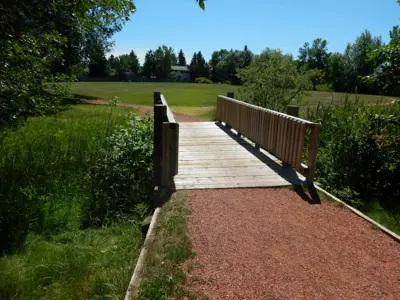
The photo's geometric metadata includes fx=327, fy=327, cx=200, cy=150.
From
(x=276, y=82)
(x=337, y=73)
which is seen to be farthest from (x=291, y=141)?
(x=337, y=73)

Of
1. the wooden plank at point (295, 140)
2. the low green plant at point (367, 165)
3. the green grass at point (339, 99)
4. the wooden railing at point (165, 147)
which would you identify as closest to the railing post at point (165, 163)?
the wooden railing at point (165, 147)

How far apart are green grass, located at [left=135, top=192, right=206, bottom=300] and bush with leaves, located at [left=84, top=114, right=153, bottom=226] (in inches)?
59.0

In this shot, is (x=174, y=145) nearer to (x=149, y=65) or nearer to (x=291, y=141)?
(x=291, y=141)

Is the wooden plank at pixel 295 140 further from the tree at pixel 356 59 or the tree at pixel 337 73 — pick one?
the tree at pixel 337 73

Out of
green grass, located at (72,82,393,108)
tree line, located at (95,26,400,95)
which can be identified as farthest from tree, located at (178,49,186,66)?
green grass, located at (72,82,393,108)

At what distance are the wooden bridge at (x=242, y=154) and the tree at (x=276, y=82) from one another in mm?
4278

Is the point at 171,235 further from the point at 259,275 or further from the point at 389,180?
the point at 389,180

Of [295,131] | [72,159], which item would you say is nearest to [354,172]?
[295,131]

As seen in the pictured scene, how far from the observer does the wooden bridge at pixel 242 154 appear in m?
5.36

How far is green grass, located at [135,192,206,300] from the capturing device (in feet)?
9.50

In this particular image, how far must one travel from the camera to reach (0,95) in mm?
5312

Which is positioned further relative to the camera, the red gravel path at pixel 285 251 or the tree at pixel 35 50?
the tree at pixel 35 50

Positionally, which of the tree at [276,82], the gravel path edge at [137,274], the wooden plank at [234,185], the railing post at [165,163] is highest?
the tree at [276,82]

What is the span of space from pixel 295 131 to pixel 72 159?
16.6 feet
